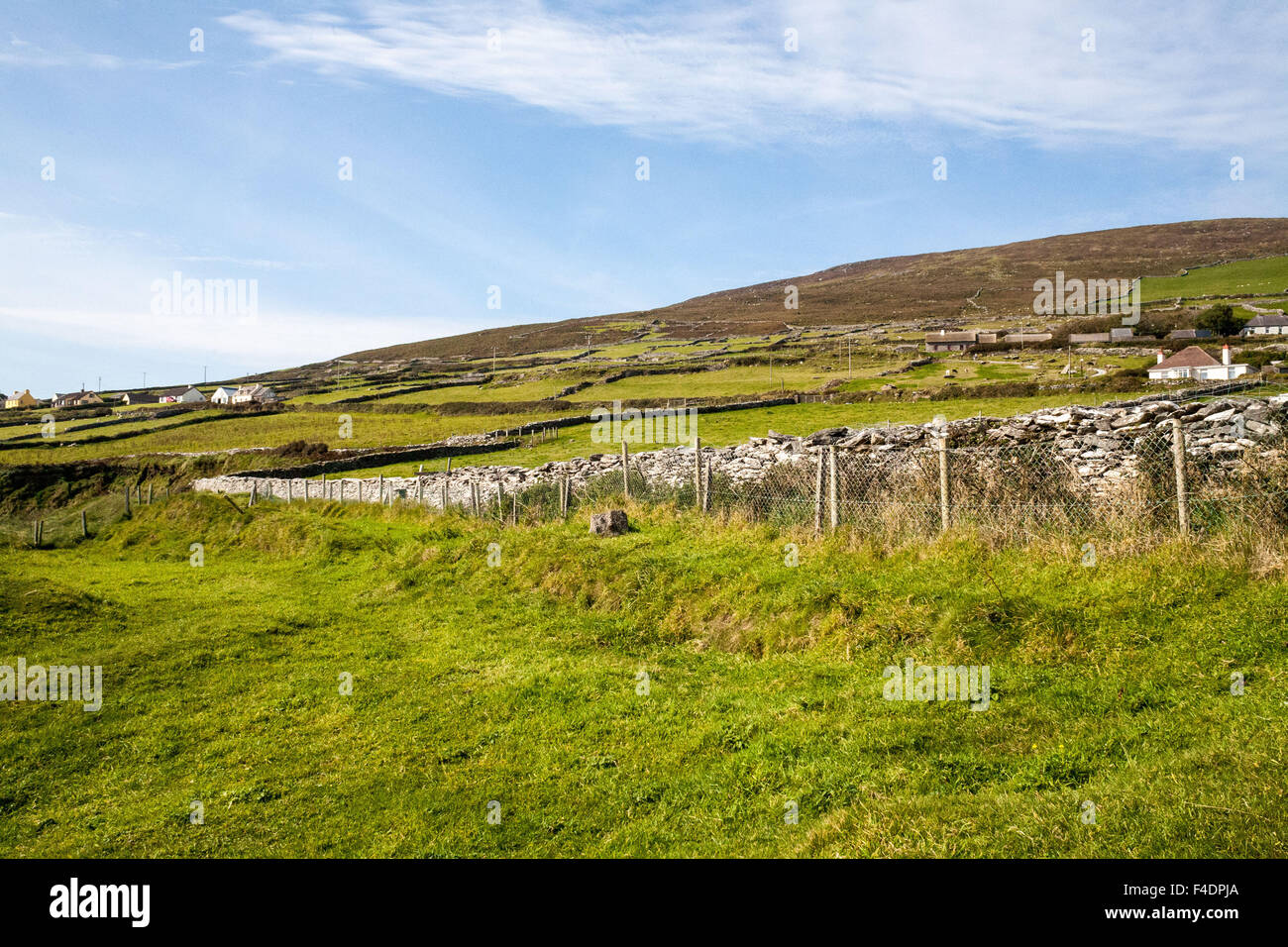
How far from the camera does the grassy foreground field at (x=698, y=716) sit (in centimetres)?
542

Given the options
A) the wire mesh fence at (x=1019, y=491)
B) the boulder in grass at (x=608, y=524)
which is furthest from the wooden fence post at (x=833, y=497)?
the boulder in grass at (x=608, y=524)

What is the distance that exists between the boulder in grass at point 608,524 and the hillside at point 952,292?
116 meters

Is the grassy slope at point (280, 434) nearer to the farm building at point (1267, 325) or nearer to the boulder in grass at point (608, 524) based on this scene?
the boulder in grass at point (608, 524)

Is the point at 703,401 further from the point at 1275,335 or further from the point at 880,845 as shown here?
Answer: the point at 880,845

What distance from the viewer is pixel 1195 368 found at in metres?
42.0

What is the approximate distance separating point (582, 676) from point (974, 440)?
1076cm

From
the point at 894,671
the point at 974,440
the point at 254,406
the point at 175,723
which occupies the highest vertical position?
the point at 254,406

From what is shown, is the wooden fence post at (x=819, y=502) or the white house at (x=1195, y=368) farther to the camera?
the white house at (x=1195, y=368)

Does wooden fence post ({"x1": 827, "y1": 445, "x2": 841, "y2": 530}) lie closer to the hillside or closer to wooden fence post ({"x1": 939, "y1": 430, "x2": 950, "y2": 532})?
wooden fence post ({"x1": 939, "y1": 430, "x2": 950, "y2": 532})

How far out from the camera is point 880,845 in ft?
16.1

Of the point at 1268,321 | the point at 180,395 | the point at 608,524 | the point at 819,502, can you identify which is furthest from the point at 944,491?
the point at 180,395

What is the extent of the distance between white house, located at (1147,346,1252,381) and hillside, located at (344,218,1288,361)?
77.2 m
